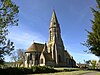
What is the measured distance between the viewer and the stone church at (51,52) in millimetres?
79581

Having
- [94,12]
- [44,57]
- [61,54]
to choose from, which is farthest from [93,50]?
[61,54]

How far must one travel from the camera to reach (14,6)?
1983 cm

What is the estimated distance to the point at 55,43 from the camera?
82.8 m

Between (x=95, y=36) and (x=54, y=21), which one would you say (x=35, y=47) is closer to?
(x=54, y=21)

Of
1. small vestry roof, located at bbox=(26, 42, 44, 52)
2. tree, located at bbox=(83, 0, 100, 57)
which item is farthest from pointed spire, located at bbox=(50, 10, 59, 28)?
tree, located at bbox=(83, 0, 100, 57)

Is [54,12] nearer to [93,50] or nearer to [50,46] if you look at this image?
[50,46]

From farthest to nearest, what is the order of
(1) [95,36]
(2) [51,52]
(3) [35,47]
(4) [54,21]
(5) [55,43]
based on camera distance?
(4) [54,21], (3) [35,47], (2) [51,52], (5) [55,43], (1) [95,36]

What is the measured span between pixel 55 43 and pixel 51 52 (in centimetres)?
458

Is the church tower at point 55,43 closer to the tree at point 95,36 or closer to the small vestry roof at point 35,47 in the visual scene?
the small vestry roof at point 35,47

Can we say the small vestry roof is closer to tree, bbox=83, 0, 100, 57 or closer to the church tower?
the church tower

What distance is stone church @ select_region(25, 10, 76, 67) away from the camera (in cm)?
7958

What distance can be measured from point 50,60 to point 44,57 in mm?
3436

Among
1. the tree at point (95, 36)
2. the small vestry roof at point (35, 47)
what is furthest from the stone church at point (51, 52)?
the tree at point (95, 36)

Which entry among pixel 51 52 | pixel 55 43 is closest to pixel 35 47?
pixel 51 52
